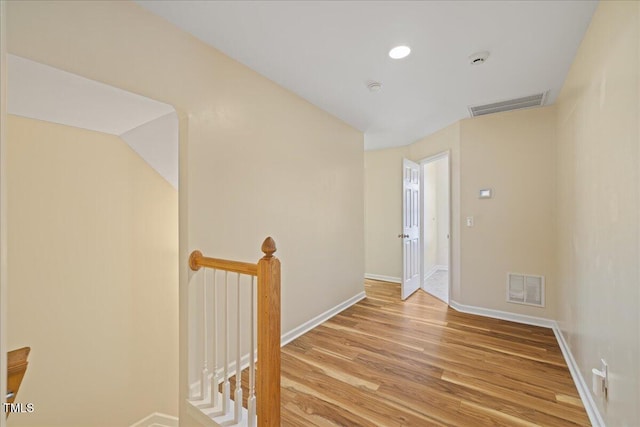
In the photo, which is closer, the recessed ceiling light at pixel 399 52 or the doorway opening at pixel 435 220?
the recessed ceiling light at pixel 399 52

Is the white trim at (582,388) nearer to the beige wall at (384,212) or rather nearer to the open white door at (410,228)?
the open white door at (410,228)

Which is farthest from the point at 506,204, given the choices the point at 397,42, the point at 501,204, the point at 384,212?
the point at 397,42

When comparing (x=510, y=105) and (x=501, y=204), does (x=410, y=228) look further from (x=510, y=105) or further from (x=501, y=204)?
(x=510, y=105)

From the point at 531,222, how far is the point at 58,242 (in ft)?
15.0

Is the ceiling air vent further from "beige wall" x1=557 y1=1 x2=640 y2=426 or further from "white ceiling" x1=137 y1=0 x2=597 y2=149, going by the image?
"beige wall" x1=557 y1=1 x2=640 y2=426

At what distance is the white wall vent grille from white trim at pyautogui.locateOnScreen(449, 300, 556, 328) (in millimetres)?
157

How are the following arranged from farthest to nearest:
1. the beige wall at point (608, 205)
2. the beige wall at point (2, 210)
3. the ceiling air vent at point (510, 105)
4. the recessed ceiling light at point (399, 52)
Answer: the ceiling air vent at point (510, 105) → the recessed ceiling light at point (399, 52) → the beige wall at point (608, 205) → the beige wall at point (2, 210)

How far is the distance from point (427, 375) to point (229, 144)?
231 cm

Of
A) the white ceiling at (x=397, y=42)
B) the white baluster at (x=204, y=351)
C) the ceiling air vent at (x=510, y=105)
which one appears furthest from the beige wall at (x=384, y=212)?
the white baluster at (x=204, y=351)

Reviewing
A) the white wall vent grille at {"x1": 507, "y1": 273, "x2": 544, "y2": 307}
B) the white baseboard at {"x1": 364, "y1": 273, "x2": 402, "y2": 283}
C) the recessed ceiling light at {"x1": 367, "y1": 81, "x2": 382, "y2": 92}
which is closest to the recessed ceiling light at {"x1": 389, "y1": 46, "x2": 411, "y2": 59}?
the recessed ceiling light at {"x1": 367, "y1": 81, "x2": 382, "y2": 92}

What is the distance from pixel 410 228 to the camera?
420 centimetres

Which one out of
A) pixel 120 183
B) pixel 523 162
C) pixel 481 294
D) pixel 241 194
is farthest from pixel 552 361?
pixel 120 183

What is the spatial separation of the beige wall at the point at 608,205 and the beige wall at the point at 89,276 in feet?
10.6

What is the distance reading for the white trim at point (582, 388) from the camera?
1.58 m
